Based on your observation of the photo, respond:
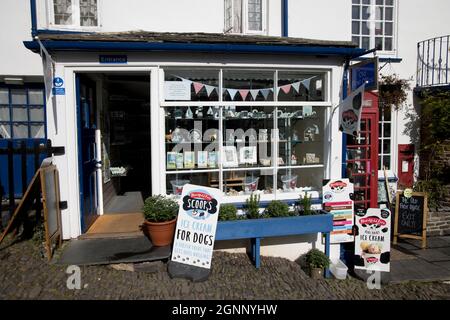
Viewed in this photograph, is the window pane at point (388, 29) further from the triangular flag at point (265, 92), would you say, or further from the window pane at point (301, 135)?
the triangular flag at point (265, 92)

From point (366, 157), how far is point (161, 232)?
193 inches

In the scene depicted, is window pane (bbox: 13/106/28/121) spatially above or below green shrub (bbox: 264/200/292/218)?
above

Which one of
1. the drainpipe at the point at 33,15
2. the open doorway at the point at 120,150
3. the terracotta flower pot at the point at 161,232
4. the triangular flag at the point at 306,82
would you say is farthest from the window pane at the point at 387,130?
the drainpipe at the point at 33,15

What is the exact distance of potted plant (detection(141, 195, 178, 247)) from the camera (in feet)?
15.6

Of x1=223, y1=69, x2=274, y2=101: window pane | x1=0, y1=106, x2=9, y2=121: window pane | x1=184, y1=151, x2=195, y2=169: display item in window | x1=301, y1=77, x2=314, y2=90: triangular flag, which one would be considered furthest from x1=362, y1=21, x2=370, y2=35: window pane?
x1=0, y1=106, x2=9, y2=121: window pane

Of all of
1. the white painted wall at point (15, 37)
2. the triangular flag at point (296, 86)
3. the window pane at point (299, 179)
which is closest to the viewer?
the triangular flag at point (296, 86)

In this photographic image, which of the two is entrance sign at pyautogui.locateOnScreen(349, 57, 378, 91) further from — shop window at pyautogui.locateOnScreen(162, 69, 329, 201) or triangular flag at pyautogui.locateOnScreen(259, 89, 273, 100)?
triangular flag at pyautogui.locateOnScreen(259, 89, 273, 100)

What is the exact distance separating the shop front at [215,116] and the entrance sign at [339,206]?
26cm

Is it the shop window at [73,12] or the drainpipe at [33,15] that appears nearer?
the drainpipe at [33,15]

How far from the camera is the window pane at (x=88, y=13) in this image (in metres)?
7.23

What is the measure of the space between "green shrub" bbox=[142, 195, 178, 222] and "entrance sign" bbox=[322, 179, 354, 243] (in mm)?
2563

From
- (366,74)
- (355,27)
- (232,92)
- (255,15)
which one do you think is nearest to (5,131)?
(232,92)

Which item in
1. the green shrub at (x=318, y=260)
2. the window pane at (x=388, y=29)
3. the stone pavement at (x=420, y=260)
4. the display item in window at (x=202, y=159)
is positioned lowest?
the stone pavement at (x=420, y=260)
